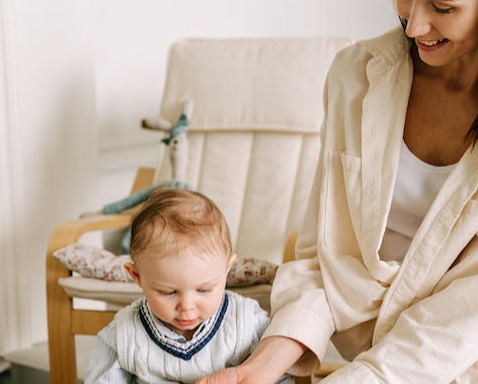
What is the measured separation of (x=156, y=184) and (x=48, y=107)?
0.45 meters

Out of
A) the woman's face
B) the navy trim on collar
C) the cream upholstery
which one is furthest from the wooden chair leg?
the woman's face

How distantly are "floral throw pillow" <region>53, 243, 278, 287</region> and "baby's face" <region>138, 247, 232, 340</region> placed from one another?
1.39ft

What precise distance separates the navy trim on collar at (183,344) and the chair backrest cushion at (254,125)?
85 cm

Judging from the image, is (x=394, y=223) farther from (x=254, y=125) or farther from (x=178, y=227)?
(x=254, y=125)

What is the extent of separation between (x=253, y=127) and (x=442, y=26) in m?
1.07

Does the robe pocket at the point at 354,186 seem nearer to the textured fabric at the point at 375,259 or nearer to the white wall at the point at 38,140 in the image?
the textured fabric at the point at 375,259

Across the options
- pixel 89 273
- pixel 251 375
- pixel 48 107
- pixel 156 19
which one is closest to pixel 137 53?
pixel 156 19

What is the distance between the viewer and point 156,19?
8.99ft

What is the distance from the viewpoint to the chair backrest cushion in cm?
225

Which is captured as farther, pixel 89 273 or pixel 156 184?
pixel 156 184

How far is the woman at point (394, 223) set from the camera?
128 cm

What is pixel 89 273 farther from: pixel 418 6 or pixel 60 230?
pixel 418 6

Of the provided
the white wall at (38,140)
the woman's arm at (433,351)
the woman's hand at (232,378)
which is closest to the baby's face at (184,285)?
the woman's hand at (232,378)

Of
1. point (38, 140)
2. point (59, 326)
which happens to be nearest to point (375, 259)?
point (59, 326)
